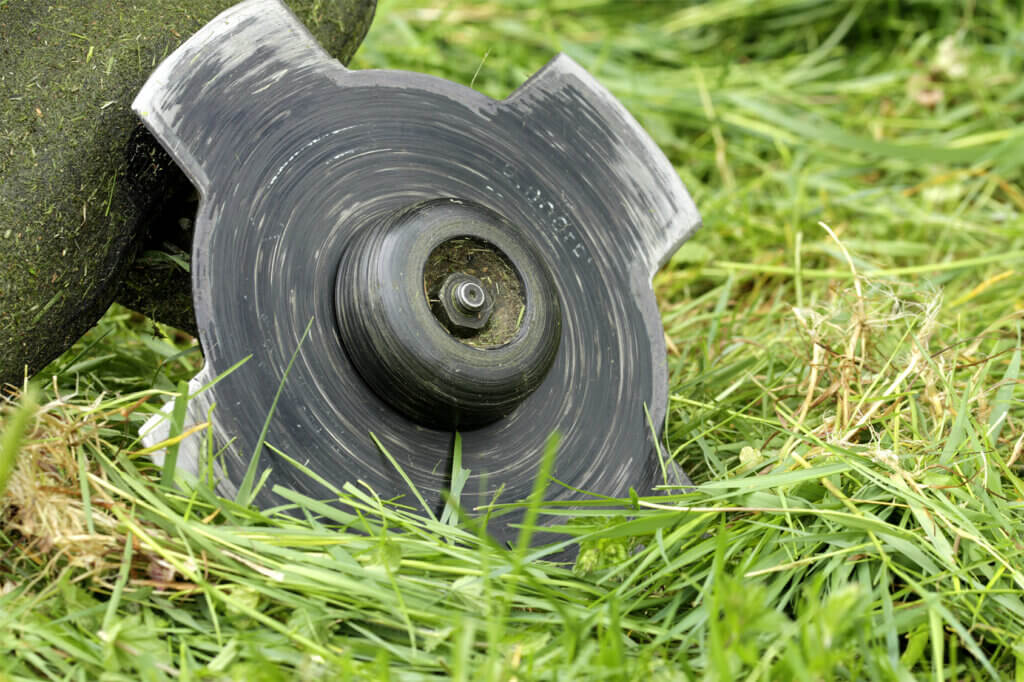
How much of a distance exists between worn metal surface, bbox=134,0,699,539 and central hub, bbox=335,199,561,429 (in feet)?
0.13

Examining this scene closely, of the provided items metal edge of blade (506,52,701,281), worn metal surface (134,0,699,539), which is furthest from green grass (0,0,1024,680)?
metal edge of blade (506,52,701,281)

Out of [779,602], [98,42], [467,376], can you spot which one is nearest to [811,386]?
[779,602]

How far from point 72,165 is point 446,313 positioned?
0.49m

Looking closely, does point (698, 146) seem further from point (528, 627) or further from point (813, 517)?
point (528, 627)

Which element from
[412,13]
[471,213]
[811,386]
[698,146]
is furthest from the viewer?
[412,13]

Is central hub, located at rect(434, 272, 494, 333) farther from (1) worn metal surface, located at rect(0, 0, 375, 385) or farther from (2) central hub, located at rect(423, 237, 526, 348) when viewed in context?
(1) worn metal surface, located at rect(0, 0, 375, 385)

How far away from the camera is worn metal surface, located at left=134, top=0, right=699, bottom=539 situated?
117cm

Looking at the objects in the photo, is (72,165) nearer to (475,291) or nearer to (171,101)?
(171,101)

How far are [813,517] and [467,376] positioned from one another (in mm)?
476

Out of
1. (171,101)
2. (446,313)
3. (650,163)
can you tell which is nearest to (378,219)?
(446,313)

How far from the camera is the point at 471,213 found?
129 centimetres

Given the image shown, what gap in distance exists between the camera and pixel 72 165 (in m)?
1.18

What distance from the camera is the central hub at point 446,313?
1.20 meters

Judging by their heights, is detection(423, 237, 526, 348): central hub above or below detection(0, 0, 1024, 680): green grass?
above
